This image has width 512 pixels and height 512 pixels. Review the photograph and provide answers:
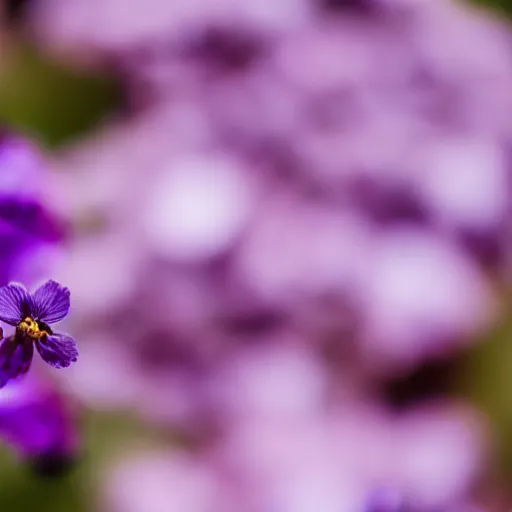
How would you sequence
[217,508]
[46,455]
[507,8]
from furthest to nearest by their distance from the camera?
1. [507,8]
2. [217,508]
3. [46,455]

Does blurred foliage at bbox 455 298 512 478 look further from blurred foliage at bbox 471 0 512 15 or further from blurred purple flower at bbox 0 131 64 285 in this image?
blurred purple flower at bbox 0 131 64 285

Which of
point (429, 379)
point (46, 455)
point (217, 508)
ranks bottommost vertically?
point (46, 455)

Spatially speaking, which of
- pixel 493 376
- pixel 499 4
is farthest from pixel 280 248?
pixel 499 4

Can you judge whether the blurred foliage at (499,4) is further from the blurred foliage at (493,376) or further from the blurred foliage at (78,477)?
the blurred foliage at (78,477)

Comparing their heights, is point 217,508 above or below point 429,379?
below

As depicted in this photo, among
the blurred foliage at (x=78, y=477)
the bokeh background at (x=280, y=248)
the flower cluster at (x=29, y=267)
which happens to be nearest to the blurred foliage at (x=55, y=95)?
the bokeh background at (x=280, y=248)

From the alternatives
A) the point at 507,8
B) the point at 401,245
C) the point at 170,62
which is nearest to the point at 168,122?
the point at 170,62

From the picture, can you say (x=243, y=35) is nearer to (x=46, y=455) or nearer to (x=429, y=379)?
(x=429, y=379)

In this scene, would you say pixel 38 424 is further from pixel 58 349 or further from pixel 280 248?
pixel 280 248
